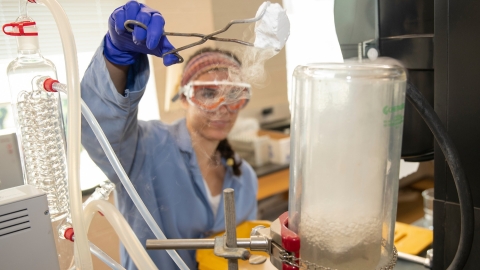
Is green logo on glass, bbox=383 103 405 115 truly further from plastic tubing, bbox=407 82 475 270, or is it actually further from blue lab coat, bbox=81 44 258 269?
blue lab coat, bbox=81 44 258 269

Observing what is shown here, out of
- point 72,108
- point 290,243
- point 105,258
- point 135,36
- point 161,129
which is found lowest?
point 105,258

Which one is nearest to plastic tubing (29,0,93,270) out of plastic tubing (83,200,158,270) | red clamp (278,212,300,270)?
plastic tubing (83,200,158,270)

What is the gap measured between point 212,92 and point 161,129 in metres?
→ 0.19

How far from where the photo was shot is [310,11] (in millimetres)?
1190

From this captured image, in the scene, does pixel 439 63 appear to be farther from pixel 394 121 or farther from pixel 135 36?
pixel 135 36

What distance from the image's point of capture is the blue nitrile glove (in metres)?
0.75

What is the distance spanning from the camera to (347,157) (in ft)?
1.86

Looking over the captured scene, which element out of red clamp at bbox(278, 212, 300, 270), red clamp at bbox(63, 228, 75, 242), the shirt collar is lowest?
red clamp at bbox(63, 228, 75, 242)

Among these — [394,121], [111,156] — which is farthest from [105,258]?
[394,121]

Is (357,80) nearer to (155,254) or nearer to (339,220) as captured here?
(339,220)

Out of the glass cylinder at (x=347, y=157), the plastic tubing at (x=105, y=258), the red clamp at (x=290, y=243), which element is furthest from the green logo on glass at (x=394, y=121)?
the plastic tubing at (x=105, y=258)

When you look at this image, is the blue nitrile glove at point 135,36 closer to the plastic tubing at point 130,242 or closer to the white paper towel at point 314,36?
the plastic tubing at point 130,242

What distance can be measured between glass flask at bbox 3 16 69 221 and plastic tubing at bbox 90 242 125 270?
109 mm

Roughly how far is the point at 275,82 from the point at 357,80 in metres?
0.77
